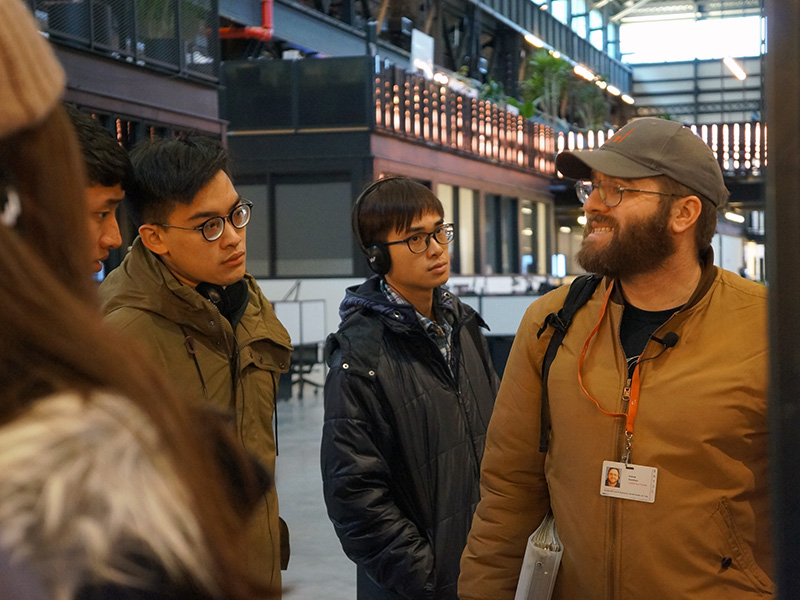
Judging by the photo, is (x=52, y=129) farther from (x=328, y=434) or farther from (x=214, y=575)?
(x=328, y=434)

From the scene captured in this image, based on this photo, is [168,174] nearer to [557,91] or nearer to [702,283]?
[702,283]

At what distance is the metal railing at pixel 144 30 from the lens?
1021 cm

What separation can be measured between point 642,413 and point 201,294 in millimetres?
1209

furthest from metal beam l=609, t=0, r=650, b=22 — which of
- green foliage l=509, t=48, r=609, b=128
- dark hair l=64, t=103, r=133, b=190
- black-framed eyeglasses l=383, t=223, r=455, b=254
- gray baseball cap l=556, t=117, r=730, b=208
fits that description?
dark hair l=64, t=103, r=133, b=190

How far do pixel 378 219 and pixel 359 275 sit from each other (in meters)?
14.7

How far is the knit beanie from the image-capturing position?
2.56 ft

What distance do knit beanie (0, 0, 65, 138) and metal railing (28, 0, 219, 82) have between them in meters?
9.55

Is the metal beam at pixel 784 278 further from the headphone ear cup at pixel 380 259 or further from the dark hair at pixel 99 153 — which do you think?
the headphone ear cup at pixel 380 259

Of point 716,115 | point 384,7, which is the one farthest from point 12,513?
point 716,115

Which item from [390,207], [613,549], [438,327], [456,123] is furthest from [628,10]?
[613,549]

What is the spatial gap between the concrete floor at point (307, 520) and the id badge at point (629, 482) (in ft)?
4.03

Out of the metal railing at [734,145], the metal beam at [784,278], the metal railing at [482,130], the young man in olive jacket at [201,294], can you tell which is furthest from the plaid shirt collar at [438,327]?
the metal railing at [734,145]

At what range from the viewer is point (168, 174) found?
8.71ft

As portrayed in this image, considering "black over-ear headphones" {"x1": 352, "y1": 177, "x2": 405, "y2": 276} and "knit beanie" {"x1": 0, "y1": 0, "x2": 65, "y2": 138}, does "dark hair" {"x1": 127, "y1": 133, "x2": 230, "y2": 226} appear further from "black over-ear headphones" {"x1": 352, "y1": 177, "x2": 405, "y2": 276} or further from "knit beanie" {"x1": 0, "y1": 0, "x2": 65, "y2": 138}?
"knit beanie" {"x1": 0, "y1": 0, "x2": 65, "y2": 138}
